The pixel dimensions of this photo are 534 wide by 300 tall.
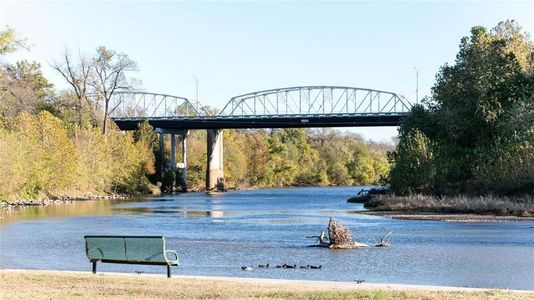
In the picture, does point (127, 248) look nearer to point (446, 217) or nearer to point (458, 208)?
point (446, 217)

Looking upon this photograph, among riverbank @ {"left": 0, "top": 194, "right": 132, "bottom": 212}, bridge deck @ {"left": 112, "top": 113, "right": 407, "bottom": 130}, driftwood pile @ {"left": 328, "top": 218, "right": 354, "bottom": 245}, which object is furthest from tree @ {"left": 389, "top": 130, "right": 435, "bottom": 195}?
A: bridge deck @ {"left": 112, "top": 113, "right": 407, "bottom": 130}

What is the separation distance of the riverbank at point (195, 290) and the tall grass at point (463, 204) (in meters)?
41.0

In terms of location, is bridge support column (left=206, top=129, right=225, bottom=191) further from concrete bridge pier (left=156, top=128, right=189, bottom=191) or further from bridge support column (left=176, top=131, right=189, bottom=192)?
concrete bridge pier (left=156, top=128, right=189, bottom=191)

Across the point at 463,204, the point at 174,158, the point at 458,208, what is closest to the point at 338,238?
the point at 458,208

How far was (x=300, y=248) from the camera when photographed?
115ft

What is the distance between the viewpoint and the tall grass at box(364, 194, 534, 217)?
2327 inches

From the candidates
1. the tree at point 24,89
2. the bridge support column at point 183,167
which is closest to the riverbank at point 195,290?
the tree at point 24,89

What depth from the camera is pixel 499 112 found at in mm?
74312

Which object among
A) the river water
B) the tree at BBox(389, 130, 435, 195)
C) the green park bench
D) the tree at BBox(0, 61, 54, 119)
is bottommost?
the river water

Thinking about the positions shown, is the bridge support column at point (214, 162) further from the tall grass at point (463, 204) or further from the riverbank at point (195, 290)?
the riverbank at point (195, 290)

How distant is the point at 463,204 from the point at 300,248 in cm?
3129

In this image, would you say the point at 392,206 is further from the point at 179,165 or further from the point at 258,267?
the point at 179,165

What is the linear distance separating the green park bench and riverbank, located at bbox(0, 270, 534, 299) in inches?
47.0

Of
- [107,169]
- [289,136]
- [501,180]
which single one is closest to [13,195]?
[107,169]
